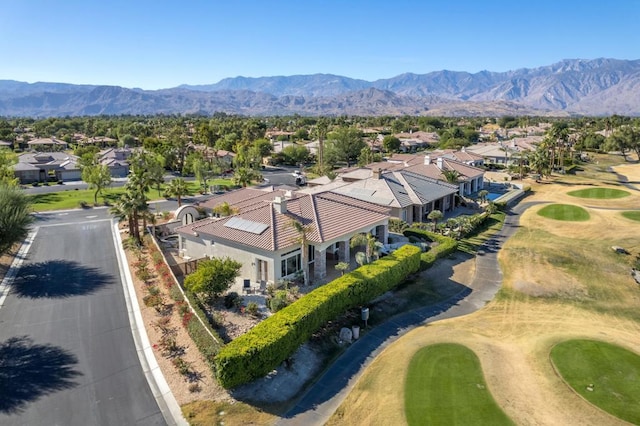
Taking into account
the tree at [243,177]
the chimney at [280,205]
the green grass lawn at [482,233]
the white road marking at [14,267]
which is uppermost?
the chimney at [280,205]

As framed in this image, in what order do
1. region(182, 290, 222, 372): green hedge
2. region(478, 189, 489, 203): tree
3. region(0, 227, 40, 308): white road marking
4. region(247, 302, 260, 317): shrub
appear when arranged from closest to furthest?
1. region(182, 290, 222, 372): green hedge
2. region(247, 302, 260, 317): shrub
3. region(0, 227, 40, 308): white road marking
4. region(478, 189, 489, 203): tree

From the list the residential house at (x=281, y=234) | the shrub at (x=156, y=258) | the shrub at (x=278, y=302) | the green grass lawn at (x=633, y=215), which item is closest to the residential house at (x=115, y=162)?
the shrub at (x=156, y=258)

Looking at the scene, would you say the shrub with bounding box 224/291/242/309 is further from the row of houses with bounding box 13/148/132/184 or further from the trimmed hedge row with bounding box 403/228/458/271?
the row of houses with bounding box 13/148/132/184

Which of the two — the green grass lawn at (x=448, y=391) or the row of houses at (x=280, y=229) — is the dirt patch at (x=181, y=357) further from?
the green grass lawn at (x=448, y=391)

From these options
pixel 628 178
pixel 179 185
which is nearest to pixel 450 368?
pixel 179 185

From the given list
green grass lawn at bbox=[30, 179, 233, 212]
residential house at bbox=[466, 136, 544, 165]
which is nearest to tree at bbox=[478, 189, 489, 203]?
residential house at bbox=[466, 136, 544, 165]

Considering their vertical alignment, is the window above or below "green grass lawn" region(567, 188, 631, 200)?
above
